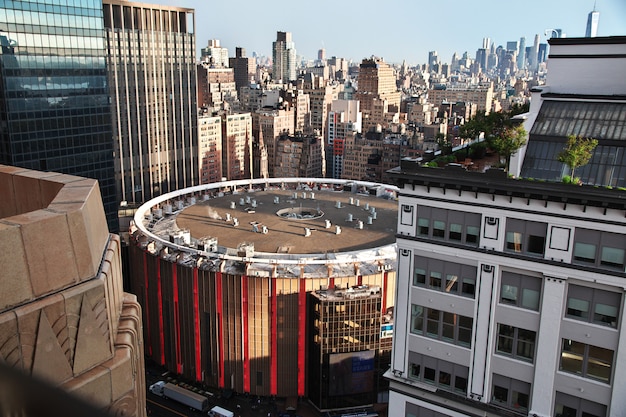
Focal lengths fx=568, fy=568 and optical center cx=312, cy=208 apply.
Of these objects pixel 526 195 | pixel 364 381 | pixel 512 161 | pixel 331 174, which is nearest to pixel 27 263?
pixel 526 195

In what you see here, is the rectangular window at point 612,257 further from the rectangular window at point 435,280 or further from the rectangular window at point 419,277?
the rectangular window at point 419,277

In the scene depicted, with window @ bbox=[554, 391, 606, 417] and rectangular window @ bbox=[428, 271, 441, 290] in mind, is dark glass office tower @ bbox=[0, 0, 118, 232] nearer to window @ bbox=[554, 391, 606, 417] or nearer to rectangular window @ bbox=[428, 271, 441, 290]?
rectangular window @ bbox=[428, 271, 441, 290]

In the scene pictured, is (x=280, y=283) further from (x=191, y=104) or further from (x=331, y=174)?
(x=331, y=174)

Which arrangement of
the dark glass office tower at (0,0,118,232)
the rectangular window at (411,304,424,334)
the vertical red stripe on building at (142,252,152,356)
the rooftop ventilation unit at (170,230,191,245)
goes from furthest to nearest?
the vertical red stripe on building at (142,252,152,356), the rooftop ventilation unit at (170,230,191,245), the dark glass office tower at (0,0,118,232), the rectangular window at (411,304,424,334)

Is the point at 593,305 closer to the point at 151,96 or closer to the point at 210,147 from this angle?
the point at 151,96

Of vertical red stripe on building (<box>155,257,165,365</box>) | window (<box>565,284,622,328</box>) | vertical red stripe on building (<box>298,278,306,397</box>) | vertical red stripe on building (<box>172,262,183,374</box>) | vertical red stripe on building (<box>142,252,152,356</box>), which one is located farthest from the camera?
vertical red stripe on building (<box>142,252,152,356</box>)

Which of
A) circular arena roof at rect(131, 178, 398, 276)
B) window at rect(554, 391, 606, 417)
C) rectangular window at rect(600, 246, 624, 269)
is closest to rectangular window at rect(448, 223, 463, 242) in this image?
rectangular window at rect(600, 246, 624, 269)

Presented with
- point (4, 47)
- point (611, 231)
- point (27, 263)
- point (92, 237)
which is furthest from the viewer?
point (4, 47)
